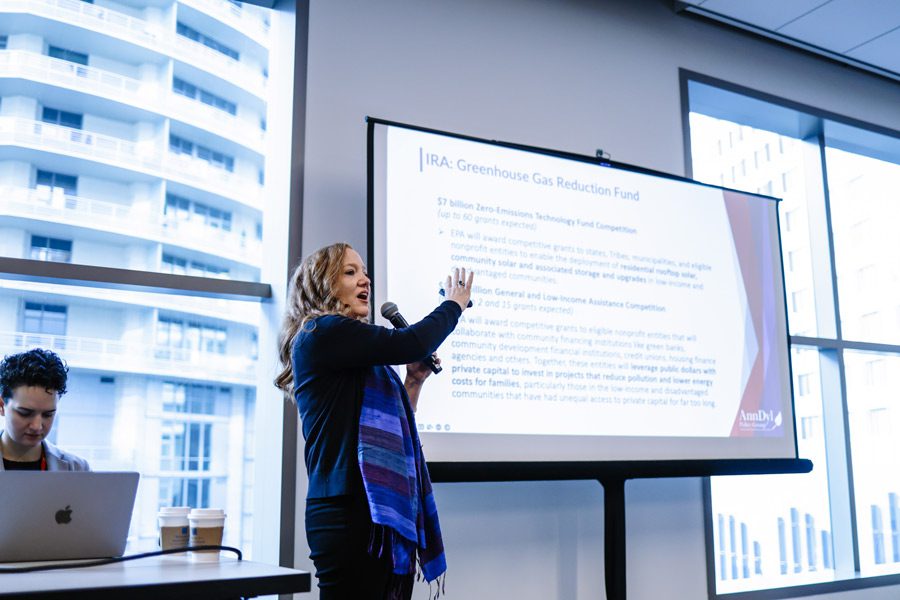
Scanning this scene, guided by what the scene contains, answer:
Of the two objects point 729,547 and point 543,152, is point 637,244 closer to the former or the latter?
point 543,152

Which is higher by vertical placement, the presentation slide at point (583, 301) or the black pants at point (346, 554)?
the presentation slide at point (583, 301)

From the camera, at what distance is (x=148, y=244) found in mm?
2523

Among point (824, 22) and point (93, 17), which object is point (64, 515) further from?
point (824, 22)

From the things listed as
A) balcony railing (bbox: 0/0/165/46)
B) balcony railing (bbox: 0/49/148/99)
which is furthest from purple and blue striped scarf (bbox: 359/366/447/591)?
balcony railing (bbox: 0/0/165/46)

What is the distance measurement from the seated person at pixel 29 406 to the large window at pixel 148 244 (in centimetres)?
27

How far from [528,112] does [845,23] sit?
1.56m

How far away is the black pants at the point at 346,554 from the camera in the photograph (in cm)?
177

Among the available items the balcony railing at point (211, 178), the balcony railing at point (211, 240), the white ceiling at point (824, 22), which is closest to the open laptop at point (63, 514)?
the balcony railing at point (211, 240)

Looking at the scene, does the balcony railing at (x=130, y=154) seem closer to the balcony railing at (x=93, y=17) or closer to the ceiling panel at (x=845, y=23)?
the balcony railing at (x=93, y=17)

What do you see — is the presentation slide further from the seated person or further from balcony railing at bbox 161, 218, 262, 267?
the seated person

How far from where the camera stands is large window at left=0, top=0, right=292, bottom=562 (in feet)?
7.77

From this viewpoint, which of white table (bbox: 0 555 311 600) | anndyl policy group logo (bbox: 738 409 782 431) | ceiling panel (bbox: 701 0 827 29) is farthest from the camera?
ceiling panel (bbox: 701 0 827 29)

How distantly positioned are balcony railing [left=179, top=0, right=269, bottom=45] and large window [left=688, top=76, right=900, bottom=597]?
186cm

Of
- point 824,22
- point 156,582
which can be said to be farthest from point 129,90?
point 824,22
